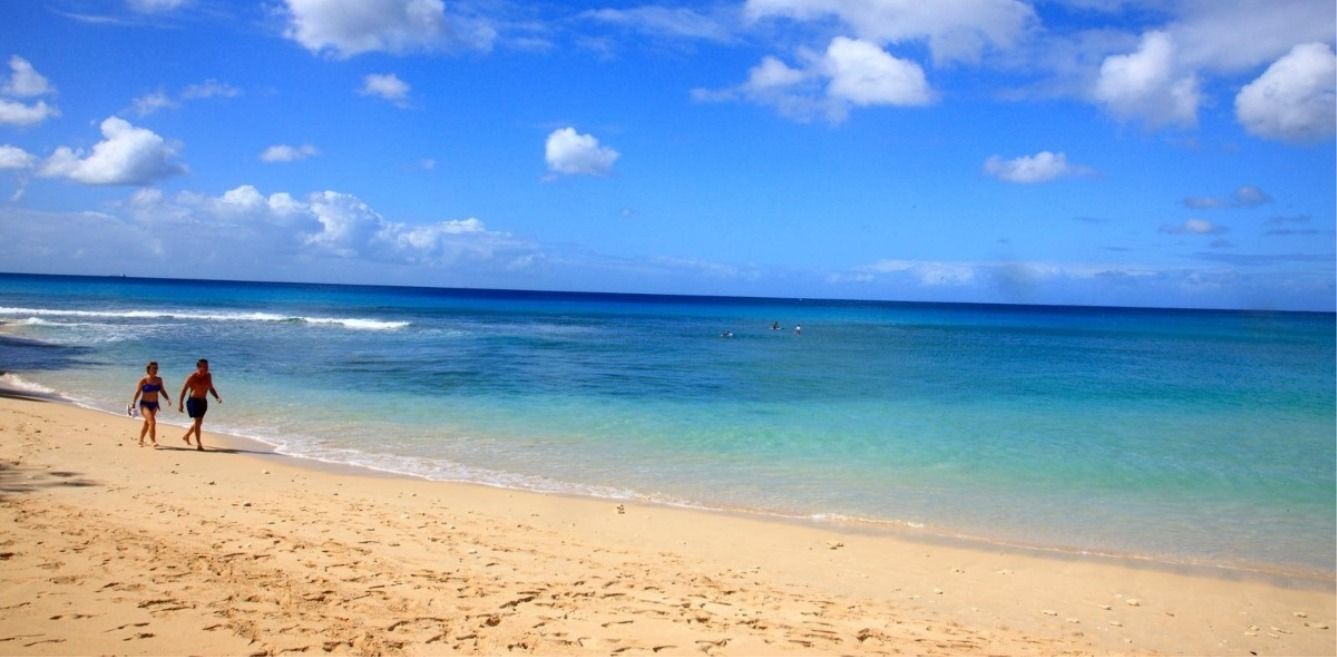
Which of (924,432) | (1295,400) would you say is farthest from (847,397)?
(1295,400)

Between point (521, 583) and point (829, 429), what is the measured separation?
11121 millimetres

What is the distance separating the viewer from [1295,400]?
24609 mm

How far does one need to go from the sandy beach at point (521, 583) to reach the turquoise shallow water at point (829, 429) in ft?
4.57

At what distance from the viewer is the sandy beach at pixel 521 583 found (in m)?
5.64

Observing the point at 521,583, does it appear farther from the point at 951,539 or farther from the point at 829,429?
the point at 829,429

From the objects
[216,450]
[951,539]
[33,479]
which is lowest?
[951,539]

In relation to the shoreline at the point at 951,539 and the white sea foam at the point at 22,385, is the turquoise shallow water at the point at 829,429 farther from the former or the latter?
the white sea foam at the point at 22,385

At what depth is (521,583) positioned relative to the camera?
22.8ft

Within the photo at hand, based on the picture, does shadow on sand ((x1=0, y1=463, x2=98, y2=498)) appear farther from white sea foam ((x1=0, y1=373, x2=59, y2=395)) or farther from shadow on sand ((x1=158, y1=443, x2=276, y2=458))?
white sea foam ((x1=0, y1=373, x2=59, y2=395))

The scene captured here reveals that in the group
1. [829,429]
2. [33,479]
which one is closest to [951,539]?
[829,429]

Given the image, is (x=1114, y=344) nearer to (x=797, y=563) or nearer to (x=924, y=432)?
(x=924, y=432)

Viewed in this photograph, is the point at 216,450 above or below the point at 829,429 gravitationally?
below

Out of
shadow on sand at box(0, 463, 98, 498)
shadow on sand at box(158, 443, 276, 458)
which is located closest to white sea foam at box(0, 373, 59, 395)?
shadow on sand at box(158, 443, 276, 458)

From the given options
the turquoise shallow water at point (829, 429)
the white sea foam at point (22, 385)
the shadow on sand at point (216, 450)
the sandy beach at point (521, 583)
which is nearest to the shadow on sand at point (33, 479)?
the sandy beach at point (521, 583)
